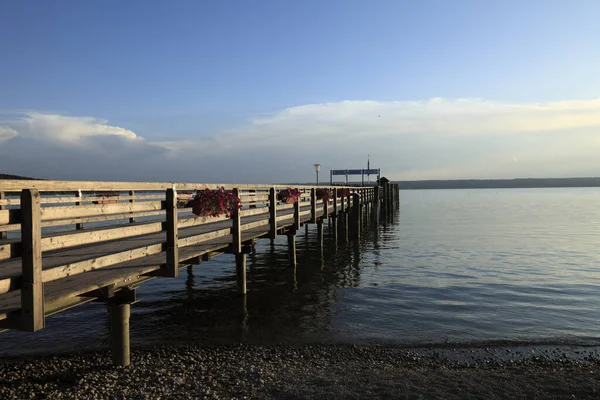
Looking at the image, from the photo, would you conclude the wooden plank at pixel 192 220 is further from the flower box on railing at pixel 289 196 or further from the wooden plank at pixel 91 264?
the flower box on railing at pixel 289 196

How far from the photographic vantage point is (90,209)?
536cm

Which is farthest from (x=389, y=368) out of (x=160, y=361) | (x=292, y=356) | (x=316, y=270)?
(x=316, y=270)

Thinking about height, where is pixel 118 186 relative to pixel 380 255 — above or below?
above

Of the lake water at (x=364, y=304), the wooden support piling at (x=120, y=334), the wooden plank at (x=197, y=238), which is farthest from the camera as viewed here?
the lake water at (x=364, y=304)

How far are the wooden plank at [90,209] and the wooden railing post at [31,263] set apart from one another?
29cm

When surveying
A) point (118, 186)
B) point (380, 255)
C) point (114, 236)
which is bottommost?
point (380, 255)

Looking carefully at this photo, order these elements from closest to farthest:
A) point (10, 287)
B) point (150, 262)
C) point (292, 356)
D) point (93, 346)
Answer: point (10, 287), point (150, 262), point (292, 356), point (93, 346)

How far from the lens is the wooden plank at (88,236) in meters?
4.71

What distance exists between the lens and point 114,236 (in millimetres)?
5773

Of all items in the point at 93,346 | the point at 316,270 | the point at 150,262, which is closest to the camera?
the point at 150,262

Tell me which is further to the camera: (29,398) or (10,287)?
(29,398)

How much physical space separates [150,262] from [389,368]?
4.11m

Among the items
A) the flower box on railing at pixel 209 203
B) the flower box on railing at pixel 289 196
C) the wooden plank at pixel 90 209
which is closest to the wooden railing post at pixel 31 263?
the wooden plank at pixel 90 209

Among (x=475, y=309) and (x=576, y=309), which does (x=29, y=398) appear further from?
(x=576, y=309)
